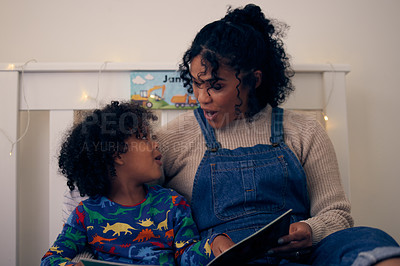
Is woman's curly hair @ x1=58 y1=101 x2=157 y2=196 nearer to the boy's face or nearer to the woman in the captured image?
the boy's face

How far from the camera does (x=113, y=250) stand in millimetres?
972

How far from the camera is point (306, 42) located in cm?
155

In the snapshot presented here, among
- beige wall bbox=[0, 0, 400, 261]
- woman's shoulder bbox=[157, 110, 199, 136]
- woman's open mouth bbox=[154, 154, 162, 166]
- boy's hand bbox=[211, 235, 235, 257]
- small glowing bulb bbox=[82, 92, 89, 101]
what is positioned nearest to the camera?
boy's hand bbox=[211, 235, 235, 257]

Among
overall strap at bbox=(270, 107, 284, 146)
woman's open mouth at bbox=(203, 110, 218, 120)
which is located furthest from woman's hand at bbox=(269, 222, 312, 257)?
woman's open mouth at bbox=(203, 110, 218, 120)

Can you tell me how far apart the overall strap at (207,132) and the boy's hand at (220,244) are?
300mm

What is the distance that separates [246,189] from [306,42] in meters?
0.79

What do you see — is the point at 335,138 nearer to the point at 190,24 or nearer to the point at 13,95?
the point at 190,24

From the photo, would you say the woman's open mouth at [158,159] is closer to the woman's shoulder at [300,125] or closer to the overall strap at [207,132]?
the overall strap at [207,132]

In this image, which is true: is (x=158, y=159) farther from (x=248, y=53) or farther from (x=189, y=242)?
(x=248, y=53)

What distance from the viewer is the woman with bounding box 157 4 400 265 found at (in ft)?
3.42

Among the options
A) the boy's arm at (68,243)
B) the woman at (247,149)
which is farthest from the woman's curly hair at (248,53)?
the boy's arm at (68,243)

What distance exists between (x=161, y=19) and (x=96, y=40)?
0.90ft

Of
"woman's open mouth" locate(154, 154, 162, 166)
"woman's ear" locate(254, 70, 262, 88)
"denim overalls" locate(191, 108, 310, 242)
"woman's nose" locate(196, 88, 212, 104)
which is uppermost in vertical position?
"woman's ear" locate(254, 70, 262, 88)

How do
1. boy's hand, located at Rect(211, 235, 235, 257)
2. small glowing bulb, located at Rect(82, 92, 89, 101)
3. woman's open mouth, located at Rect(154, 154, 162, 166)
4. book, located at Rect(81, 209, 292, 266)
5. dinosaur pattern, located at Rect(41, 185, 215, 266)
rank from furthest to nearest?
small glowing bulb, located at Rect(82, 92, 89, 101)
woman's open mouth, located at Rect(154, 154, 162, 166)
dinosaur pattern, located at Rect(41, 185, 215, 266)
boy's hand, located at Rect(211, 235, 235, 257)
book, located at Rect(81, 209, 292, 266)
